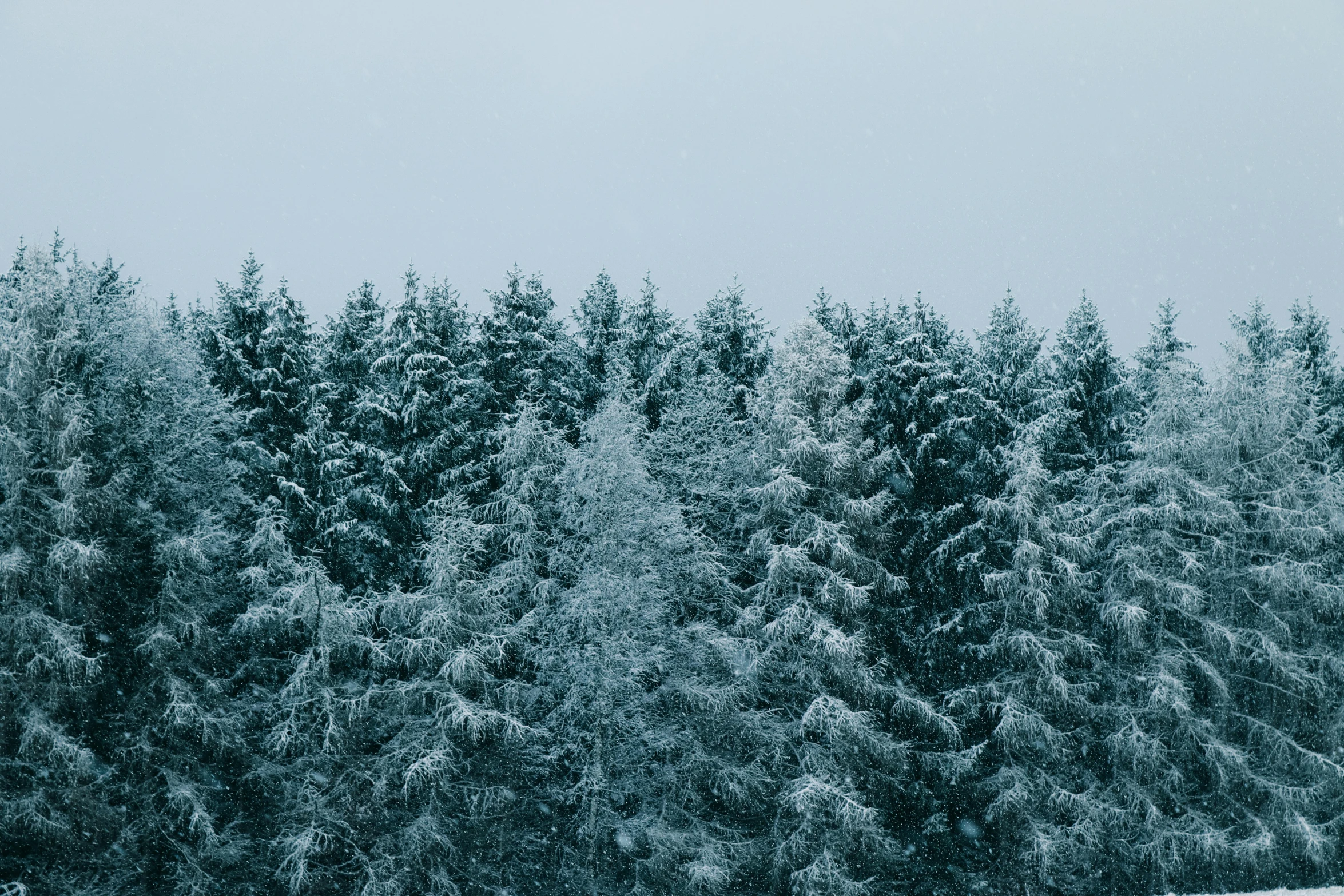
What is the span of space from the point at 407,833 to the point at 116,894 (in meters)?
4.63

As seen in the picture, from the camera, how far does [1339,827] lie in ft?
70.7

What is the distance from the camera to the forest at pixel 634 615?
16766mm

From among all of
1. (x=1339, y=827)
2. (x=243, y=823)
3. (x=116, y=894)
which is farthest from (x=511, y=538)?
(x=1339, y=827)

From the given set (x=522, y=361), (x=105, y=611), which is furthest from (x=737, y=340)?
(x=105, y=611)

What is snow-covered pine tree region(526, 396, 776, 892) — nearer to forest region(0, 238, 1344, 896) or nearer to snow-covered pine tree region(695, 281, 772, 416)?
forest region(0, 238, 1344, 896)

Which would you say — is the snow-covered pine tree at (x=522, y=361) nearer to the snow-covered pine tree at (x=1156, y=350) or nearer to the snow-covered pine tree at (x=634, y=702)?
the snow-covered pine tree at (x=634, y=702)

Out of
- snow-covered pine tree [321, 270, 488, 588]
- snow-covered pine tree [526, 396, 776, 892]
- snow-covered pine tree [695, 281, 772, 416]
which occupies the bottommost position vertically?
snow-covered pine tree [526, 396, 776, 892]

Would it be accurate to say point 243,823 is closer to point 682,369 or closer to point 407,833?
point 407,833

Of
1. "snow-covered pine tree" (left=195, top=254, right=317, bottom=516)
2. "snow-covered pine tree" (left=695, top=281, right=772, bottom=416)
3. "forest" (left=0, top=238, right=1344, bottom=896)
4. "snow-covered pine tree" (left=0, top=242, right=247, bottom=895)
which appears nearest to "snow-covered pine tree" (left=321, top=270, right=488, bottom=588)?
"forest" (left=0, top=238, right=1344, bottom=896)

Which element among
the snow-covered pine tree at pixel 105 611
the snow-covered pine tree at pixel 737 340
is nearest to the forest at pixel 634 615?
the snow-covered pine tree at pixel 105 611

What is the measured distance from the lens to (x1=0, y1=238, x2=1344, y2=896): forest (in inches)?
660

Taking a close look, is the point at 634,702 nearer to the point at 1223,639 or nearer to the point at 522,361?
the point at 522,361

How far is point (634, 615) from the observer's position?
19.6m

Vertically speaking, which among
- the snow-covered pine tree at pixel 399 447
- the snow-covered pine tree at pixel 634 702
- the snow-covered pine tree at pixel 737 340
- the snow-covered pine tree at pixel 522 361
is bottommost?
the snow-covered pine tree at pixel 634 702
